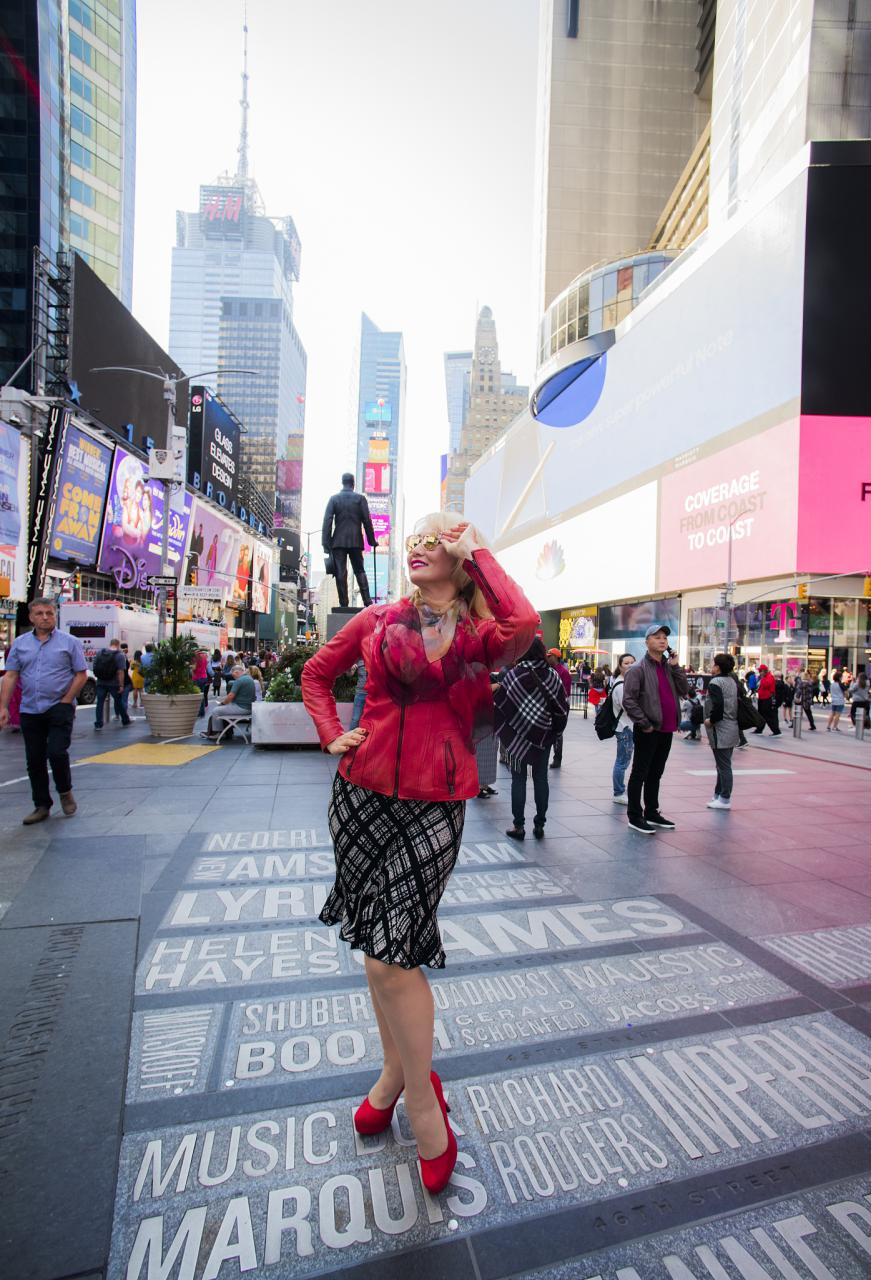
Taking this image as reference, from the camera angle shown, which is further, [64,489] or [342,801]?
[64,489]

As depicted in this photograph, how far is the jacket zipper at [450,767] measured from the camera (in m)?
1.87

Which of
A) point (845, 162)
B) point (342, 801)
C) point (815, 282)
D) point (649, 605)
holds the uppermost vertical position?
point (845, 162)

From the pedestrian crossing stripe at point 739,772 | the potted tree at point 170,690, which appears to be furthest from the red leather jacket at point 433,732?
the potted tree at point 170,690

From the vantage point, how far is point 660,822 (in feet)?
20.8

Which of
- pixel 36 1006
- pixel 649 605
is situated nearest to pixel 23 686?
pixel 36 1006

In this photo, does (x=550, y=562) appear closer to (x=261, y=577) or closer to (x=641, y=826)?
(x=261, y=577)

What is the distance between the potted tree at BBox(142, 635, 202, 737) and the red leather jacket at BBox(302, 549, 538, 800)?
34.3 ft

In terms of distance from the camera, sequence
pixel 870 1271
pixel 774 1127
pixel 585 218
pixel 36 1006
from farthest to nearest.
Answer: pixel 585 218
pixel 36 1006
pixel 774 1127
pixel 870 1271

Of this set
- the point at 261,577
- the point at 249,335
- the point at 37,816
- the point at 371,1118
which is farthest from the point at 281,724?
the point at 249,335

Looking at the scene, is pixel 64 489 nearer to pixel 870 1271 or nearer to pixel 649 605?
pixel 870 1271

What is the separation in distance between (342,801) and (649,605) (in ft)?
150

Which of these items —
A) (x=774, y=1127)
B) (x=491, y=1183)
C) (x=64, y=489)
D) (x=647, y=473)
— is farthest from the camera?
(x=647, y=473)

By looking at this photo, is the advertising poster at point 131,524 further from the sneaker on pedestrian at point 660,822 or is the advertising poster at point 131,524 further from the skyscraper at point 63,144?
the sneaker on pedestrian at point 660,822

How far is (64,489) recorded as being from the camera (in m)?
27.0
